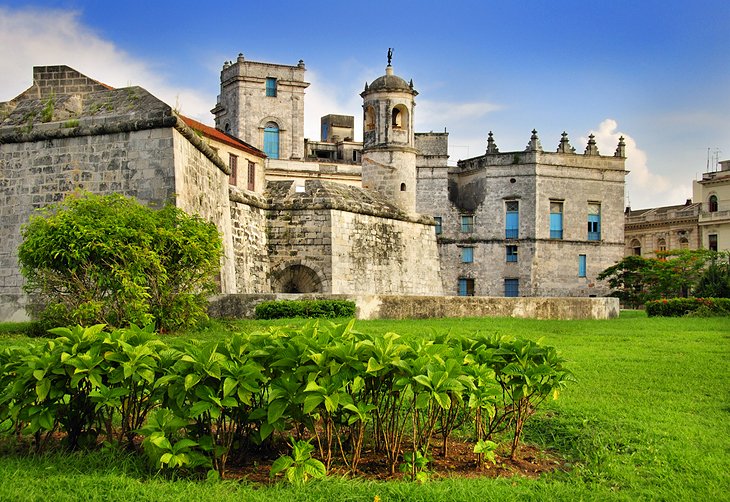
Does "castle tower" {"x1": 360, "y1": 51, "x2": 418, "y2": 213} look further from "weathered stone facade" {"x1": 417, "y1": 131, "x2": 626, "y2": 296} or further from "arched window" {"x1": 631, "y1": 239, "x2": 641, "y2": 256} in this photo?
"arched window" {"x1": 631, "y1": 239, "x2": 641, "y2": 256}

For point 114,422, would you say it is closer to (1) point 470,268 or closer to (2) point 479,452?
(2) point 479,452

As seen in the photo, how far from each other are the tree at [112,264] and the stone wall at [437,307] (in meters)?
2.92

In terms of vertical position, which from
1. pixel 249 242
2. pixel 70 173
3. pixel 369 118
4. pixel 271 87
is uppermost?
pixel 271 87

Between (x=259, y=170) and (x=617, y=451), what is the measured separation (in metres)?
19.5

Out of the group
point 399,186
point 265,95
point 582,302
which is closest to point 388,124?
point 399,186

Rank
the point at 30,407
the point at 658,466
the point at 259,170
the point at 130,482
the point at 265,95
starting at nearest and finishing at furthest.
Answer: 1. the point at 130,482
2. the point at 30,407
3. the point at 658,466
4. the point at 259,170
5. the point at 265,95

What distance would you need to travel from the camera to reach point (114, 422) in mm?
6285

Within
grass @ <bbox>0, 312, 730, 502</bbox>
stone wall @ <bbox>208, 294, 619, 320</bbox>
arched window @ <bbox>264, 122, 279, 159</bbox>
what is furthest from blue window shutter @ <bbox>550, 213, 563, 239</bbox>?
grass @ <bbox>0, 312, 730, 502</bbox>

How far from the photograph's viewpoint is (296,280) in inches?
869

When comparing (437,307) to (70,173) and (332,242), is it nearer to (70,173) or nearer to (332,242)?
(332,242)

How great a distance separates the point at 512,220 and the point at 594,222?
17.5 ft

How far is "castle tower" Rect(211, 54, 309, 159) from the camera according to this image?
4359 cm

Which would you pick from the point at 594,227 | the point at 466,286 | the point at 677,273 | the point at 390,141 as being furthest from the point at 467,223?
the point at 390,141

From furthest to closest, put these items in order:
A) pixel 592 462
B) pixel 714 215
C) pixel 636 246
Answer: pixel 636 246 < pixel 714 215 < pixel 592 462
